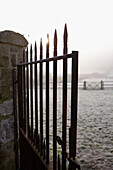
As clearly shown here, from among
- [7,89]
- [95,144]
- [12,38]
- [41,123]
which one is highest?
[12,38]

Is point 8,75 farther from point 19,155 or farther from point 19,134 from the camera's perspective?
point 19,155

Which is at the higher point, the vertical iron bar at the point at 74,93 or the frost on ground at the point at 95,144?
the vertical iron bar at the point at 74,93

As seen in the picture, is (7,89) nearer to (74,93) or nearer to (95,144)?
(74,93)

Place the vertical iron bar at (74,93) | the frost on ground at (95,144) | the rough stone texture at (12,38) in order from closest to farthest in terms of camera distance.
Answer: the vertical iron bar at (74,93)
the rough stone texture at (12,38)
the frost on ground at (95,144)

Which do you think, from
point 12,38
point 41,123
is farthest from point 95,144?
point 12,38

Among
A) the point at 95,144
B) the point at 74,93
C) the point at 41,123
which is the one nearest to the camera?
the point at 74,93

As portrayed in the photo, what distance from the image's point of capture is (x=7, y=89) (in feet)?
Answer: 6.85

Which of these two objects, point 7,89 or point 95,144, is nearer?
point 7,89

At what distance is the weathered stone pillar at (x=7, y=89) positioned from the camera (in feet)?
6.54

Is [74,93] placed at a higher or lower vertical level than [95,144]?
higher

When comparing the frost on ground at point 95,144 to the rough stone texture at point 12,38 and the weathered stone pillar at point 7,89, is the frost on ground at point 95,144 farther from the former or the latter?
the rough stone texture at point 12,38

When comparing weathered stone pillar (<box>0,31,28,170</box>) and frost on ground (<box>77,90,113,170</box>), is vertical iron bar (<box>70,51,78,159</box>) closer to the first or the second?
weathered stone pillar (<box>0,31,28,170</box>)

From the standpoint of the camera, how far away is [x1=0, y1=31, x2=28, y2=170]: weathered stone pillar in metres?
1.99

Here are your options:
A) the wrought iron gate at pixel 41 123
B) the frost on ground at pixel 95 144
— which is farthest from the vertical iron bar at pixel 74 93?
the frost on ground at pixel 95 144
